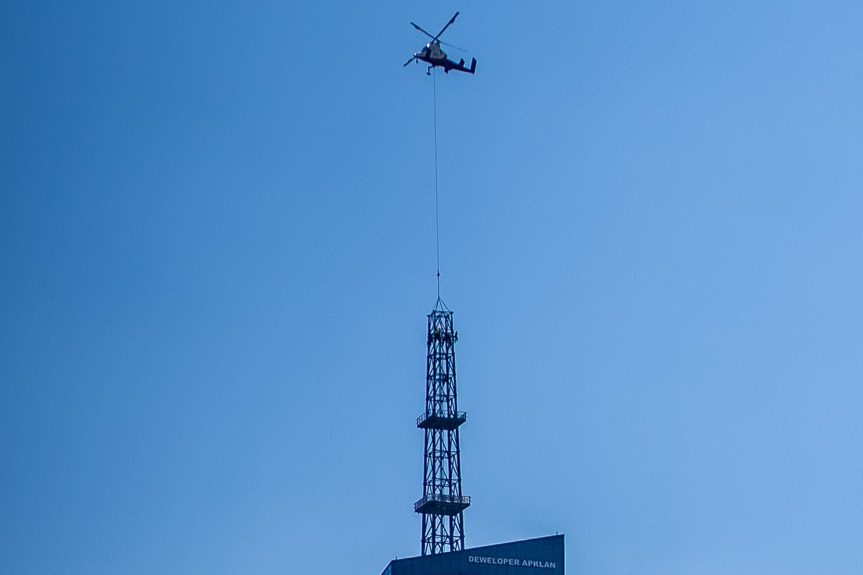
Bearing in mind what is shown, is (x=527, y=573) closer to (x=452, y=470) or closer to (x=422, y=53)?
(x=452, y=470)

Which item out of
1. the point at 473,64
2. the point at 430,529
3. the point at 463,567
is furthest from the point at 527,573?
the point at 473,64

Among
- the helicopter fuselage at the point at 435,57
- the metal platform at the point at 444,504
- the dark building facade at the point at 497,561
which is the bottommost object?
the dark building facade at the point at 497,561

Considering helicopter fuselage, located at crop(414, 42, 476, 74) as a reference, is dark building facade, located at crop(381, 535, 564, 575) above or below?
below

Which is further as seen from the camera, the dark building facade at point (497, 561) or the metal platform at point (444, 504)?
the metal platform at point (444, 504)

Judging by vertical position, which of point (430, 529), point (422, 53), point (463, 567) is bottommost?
point (463, 567)

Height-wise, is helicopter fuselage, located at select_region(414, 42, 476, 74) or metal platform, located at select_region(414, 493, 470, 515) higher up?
helicopter fuselage, located at select_region(414, 42, 476, 74)

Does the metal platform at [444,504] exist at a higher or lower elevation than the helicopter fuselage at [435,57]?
lower

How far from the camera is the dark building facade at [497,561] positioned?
170m

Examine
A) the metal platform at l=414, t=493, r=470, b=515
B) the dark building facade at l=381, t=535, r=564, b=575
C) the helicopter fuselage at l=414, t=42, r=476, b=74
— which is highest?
the helicopter fuselage at l=414, t=42, r=476, b=74

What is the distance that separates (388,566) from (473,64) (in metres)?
69.1

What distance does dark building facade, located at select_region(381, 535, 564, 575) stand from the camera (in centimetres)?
17050

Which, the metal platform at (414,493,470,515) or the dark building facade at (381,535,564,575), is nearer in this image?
the dark building facade at (381,535,564,575)

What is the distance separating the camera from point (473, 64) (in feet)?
609

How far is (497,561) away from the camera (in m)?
174
